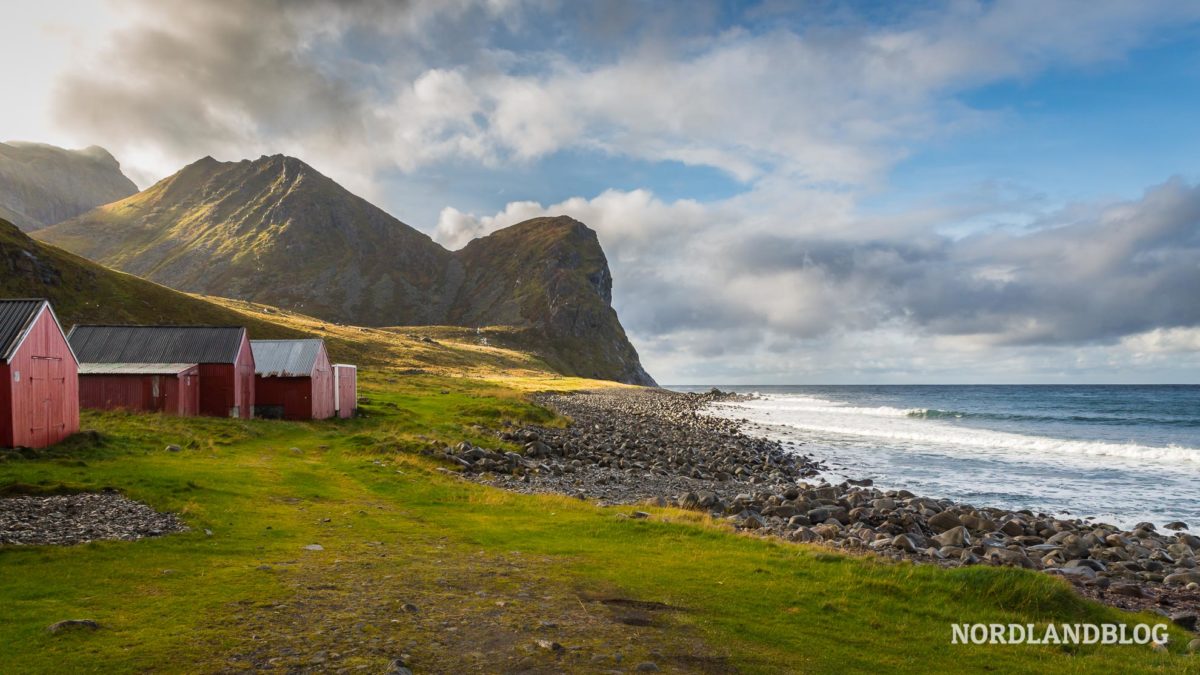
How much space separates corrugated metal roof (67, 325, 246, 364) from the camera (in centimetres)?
4166

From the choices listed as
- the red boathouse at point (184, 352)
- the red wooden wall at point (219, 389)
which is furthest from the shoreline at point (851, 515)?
the red boathouse at point (184, 352)

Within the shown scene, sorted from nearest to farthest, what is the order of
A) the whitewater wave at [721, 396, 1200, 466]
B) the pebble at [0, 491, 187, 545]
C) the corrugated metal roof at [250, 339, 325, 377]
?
the pebble at [0, 491, 187, 545] < the corrugated metal roof at [250, 339, 325, 377] < the whitewater wave at [721, 396, 1200, 466]

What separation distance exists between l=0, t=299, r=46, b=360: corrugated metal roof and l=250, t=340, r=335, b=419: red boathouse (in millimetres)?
19610

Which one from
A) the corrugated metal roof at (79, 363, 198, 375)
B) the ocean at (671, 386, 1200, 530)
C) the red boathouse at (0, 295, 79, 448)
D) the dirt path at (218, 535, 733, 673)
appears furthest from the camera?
the corrugated metal roof at (79, 363, 198, 375)

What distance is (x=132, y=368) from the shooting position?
40156 mm

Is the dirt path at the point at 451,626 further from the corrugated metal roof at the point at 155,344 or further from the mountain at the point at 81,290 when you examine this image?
the mountain at the point at 81,290

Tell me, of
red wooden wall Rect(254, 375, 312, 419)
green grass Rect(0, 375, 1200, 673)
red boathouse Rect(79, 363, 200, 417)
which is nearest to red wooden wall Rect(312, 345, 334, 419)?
red wooden wall Rect(254, 375, 312, 419)

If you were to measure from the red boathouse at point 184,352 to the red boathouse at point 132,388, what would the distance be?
1174mm

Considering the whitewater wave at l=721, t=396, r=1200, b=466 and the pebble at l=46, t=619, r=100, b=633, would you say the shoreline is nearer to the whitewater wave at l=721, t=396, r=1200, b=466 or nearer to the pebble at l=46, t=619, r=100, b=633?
the pebble at l=46, t=619, r=100, b=633

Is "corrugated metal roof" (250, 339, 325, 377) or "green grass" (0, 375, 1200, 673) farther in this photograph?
"corrugated metal roof" (250, 339, 325, 377)

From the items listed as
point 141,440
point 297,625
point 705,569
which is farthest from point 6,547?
point 141,440

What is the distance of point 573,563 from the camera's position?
47.4ft

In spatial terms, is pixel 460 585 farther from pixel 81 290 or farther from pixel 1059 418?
pixel 81 290

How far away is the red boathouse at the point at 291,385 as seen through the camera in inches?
1825
